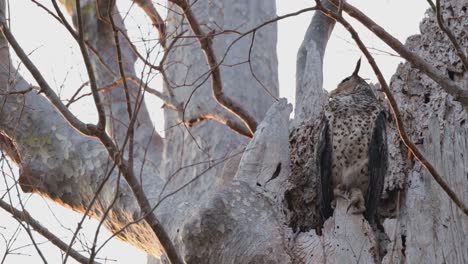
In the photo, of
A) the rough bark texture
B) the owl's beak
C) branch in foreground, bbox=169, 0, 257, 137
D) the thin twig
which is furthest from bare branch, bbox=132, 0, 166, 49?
the thin twig

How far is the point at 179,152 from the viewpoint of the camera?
6.57m

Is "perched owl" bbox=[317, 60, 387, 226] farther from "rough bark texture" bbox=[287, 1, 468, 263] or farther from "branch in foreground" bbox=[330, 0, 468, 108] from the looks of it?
"branch in foreground" bbox=[330, 0, 468, 108]

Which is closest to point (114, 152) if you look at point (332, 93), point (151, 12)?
point (332, 93)

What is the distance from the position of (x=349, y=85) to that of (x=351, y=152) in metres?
0.71

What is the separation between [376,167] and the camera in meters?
4.97

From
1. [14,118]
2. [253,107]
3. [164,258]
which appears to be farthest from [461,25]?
[14,118]

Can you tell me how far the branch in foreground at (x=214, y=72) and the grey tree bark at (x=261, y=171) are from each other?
15 centimetres

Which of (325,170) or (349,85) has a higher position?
(349,85)

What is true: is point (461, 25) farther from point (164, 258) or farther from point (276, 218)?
point (164, 258)

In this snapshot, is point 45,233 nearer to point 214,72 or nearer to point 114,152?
point 114,152

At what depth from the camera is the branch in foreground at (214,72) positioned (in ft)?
16.4

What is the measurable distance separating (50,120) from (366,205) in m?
1.88

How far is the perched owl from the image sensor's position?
4.98 metres

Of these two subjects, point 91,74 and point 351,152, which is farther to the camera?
point 351,152
